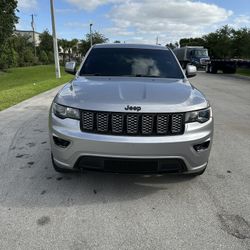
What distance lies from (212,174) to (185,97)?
1.26m

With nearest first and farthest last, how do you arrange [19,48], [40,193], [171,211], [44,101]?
1. [171,211]
2. [40,193]
3. [44,101]
4. [19,48]

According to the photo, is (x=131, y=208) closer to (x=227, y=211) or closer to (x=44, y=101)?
(x=227, y=211)

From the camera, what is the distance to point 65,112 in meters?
3.57

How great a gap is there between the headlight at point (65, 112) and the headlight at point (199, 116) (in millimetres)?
1171

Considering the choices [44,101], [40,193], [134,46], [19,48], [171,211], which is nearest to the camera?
[171,211]

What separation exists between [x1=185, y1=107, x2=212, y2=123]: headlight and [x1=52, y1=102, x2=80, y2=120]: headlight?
117cm

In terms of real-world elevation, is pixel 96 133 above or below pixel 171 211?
above

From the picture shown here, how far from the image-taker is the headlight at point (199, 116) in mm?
3514

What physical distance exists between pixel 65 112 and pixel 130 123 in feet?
2.42

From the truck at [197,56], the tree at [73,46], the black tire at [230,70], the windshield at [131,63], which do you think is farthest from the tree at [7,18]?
the tree at [73,46]

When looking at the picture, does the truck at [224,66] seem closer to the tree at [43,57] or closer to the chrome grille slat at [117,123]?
the chrome grille slat at [117,123]

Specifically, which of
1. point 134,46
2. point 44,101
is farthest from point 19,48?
point 134,46

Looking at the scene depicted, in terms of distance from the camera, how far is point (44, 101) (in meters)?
10.9

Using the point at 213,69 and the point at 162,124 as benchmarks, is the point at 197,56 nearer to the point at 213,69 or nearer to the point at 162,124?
the point at 213,69
